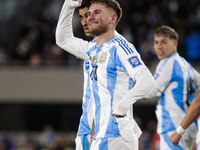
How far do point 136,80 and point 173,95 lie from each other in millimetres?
1764

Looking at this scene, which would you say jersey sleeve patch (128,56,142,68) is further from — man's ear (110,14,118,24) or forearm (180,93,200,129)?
forearm (180,93,200,129)

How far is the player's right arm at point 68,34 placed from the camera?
473 cm

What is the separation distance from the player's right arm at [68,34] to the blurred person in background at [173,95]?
1154mm

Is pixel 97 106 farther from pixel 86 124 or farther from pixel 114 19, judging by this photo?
pixel 114 19

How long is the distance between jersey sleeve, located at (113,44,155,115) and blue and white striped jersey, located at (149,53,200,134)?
63.3 inches

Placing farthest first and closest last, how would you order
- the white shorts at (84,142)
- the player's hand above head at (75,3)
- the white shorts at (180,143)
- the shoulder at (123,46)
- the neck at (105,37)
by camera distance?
the white shorts at (180,143), the player's hand above head at (75,3), the white shorts at (84,142), the neck at (105,37), the shoulder at (123,46)

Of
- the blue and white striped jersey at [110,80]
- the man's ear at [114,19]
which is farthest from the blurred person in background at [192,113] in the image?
the man's ear at [114,19]

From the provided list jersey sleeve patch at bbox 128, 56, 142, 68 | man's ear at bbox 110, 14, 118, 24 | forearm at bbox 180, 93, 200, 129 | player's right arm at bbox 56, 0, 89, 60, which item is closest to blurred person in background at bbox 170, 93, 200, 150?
forearm at bbox 180, 93, 200, 129

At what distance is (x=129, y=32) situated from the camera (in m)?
14.1

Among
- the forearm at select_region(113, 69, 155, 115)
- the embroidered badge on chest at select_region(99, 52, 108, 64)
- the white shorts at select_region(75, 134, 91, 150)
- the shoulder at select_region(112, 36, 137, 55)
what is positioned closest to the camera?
the forearm at select_region(113, 69, 155, 115)

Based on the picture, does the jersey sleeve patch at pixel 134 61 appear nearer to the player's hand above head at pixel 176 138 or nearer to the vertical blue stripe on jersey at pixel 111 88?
the vertical blue stripe on jersey at pixel 111 88

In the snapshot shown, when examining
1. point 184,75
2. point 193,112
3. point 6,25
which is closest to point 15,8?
point 6,25

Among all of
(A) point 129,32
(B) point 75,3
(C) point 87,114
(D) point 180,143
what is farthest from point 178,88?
(A) point 129,32

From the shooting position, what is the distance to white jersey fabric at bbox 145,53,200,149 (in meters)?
5.47
